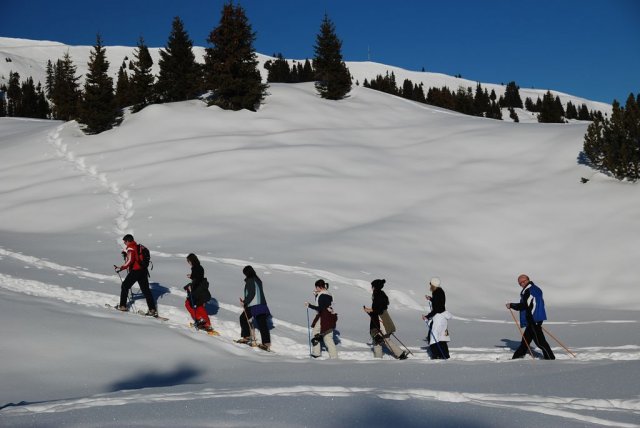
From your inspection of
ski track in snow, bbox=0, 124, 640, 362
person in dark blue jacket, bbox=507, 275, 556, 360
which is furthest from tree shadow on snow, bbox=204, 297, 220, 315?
person in dark blue jacket, bbox=507, 275, 556, 360

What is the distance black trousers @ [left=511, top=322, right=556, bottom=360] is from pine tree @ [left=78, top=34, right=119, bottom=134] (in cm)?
3181

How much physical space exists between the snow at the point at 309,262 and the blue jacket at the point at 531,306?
1.13 m

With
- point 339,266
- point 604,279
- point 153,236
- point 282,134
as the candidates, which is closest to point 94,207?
point 153,236

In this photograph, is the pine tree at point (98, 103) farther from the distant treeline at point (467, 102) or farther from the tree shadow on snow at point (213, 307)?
the distant treeline at point (467, 102)

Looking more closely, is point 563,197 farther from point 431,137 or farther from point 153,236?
point 153,236

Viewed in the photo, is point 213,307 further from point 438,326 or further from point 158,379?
point 438,326

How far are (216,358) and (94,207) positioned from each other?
51.0 feet

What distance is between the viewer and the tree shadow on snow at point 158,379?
7.20 m

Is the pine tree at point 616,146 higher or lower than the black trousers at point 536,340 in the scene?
higher

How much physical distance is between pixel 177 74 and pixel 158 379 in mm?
40585

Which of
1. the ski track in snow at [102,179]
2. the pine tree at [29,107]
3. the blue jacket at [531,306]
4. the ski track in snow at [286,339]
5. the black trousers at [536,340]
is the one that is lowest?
the ski track in snow at [286,339]

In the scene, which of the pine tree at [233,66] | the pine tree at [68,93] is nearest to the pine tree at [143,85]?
the pine tree at [233,66]

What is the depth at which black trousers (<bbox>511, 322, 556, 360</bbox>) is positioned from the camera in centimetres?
940

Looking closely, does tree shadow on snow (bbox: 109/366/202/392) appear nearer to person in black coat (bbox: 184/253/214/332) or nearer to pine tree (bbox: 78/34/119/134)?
person in black coat (bbox: 184/253/214/332)
